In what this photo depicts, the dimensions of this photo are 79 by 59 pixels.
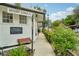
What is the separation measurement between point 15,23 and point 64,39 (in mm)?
902

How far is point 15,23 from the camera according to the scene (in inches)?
206

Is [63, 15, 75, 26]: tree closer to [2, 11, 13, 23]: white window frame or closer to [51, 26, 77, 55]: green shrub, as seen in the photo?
[51, 26, 77, 55]: green shrub

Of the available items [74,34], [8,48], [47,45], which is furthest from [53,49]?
[8,48]

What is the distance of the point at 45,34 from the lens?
522 centimetres

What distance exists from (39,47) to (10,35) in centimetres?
55

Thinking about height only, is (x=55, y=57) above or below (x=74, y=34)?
below

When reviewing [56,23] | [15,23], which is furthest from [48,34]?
[15,23]

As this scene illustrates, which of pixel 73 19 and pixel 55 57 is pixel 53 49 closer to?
pixel 55 57

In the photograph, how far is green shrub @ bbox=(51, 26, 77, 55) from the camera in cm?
506

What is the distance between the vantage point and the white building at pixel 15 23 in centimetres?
513

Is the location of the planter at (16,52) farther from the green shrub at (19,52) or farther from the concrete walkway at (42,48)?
the concrete walkway at (42,48)

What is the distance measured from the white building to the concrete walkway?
0.42ft

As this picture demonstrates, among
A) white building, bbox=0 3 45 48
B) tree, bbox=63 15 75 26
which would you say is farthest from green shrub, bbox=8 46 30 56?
tree, bbox=63 15 75 26

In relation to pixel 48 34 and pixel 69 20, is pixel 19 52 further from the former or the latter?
pixel 69 20
